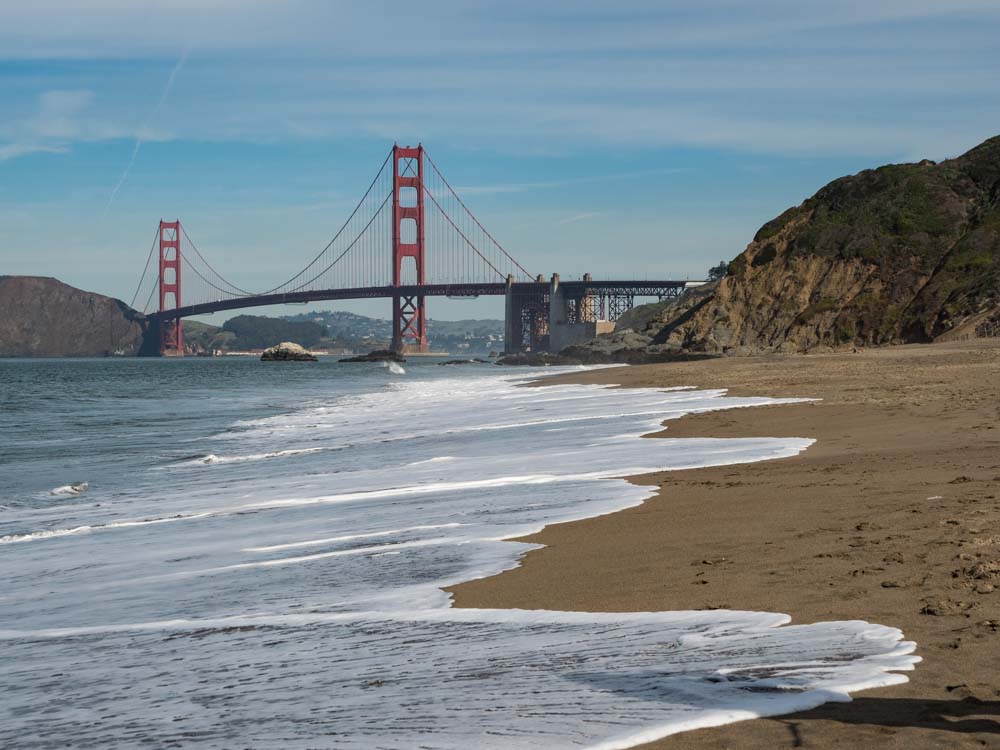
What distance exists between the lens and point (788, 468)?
8.98 m

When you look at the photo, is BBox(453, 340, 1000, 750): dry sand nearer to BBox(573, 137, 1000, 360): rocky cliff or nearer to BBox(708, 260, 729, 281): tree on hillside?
BBox(573, 137, 1000, 360): rocky cliff

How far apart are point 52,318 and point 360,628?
195 meters

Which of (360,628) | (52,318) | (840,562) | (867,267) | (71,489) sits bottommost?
(71,489)

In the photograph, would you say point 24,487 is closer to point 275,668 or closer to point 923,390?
point 275,668

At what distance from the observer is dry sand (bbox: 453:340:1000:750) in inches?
122

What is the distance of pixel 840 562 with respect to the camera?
203 inches

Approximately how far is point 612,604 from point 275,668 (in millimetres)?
1449

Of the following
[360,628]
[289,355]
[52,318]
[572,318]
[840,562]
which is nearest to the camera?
[360,628]

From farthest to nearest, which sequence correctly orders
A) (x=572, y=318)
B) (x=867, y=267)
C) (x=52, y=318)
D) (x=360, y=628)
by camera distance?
(x=52, y=318), (x=572, y=318), (x=867, y=267), (x=360, y=628)

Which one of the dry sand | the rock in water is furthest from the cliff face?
the dry sand

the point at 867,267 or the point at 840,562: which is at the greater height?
the point at 867,267

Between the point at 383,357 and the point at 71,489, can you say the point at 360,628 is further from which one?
the point at 383,357

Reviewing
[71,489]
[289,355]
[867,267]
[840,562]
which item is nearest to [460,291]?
[289,355]

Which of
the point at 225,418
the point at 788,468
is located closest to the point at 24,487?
the point at 788,468
